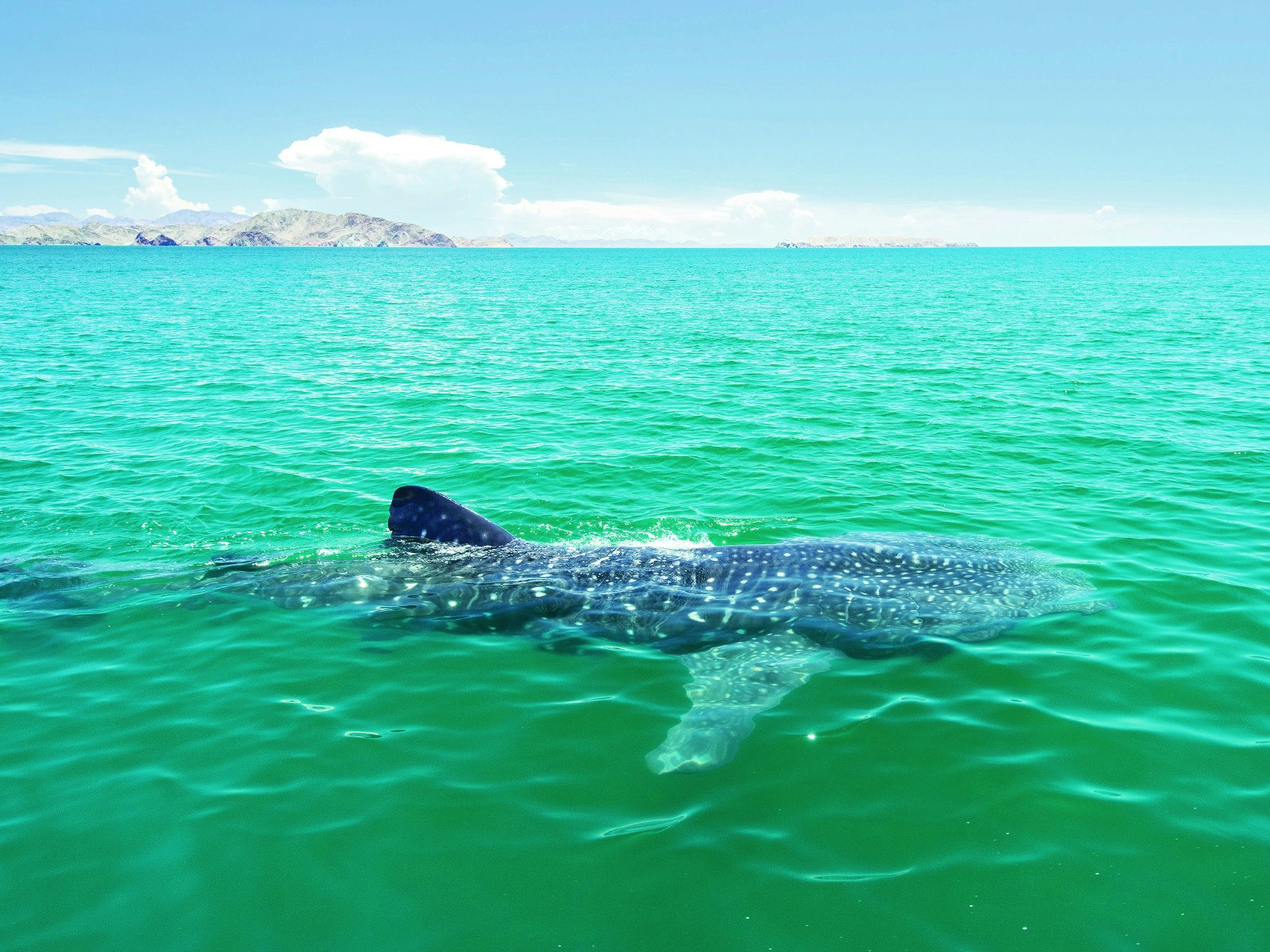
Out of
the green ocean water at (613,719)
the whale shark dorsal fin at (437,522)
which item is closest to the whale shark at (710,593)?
the whale shark dorsal fin at (437,522)

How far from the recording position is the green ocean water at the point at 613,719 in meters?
6.12

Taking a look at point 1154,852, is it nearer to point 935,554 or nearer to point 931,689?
point 931,689

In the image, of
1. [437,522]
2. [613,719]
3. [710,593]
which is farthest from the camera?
[437,522]

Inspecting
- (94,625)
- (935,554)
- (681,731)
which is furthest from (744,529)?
(94,625)

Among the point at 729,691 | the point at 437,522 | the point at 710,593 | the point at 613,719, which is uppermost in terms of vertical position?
the point at 437,522

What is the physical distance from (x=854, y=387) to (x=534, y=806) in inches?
919

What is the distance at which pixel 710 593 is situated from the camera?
1089 centimetres

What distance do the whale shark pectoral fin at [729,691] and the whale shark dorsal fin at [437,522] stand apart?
3946mm

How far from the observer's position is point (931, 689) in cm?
913

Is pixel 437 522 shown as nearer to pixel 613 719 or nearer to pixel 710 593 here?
pixel 710 593

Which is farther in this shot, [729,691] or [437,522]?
[437,522]

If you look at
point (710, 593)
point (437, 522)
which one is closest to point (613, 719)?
point (710, 593)

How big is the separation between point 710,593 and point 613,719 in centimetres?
278

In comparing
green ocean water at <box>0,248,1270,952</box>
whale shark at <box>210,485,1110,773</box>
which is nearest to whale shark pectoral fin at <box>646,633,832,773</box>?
whale shark at <box>210,485,1110,773</box>
